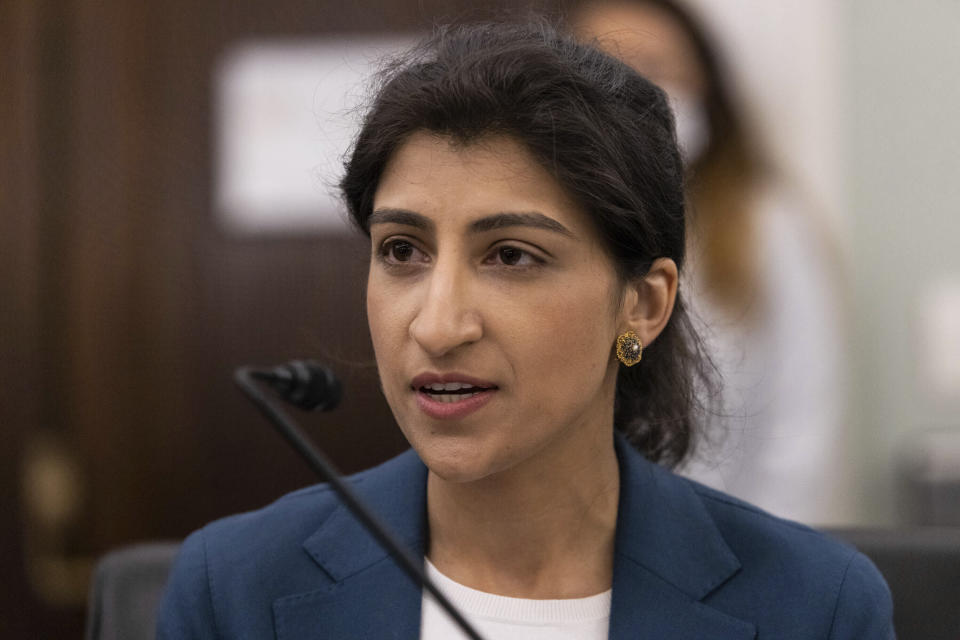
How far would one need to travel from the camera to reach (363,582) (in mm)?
1094

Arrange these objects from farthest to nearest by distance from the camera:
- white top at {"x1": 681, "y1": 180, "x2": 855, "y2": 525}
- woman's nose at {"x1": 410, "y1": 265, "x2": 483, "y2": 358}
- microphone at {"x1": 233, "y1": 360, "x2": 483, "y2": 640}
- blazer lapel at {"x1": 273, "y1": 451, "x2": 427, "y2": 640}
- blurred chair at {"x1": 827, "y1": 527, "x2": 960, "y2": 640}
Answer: white top at {"x1": 681, "y1": 180, "x2": 855, "y2": 525}, blurred chair at {"x1": 827, "y1": 527, "x2": 960, "y2": 640}, blazer lapel at {"x1": 273, "y1": 451, "x2": 427, "y2": 640}, woman's nose at {"x1": 410, "y1": 265, "x2": 483, "y2": 358}, microphone at {"x1": 233, "y1": 360, "x2": 483, "y2": 640}

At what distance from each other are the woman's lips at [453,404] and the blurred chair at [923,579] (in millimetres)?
492

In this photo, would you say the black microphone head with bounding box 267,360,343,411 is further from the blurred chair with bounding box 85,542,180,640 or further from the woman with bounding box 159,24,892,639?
the blurred chair with bounding box 85,542,180,640

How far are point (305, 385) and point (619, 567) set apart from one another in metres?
0.39

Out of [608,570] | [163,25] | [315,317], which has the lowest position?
[315,317]

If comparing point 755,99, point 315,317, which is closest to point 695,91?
point 755,99

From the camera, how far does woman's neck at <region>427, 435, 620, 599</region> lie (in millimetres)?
1102

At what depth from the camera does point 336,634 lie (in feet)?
3.48

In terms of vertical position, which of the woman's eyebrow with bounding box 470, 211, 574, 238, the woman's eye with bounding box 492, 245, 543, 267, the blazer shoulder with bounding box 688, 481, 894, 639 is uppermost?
the woman's eyebrow with bounding box 470, 211, 574, 238

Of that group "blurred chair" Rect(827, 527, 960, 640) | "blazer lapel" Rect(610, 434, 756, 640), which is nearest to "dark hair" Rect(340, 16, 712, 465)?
"blazer lapel" Rect(610, 434, 756, 640)

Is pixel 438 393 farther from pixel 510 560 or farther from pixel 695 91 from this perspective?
pixel 695 91

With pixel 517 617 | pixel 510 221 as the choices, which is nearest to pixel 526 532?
pixel 517 617

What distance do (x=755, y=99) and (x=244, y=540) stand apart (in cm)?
144

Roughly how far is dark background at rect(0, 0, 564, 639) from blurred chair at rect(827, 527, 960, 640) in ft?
3.40
